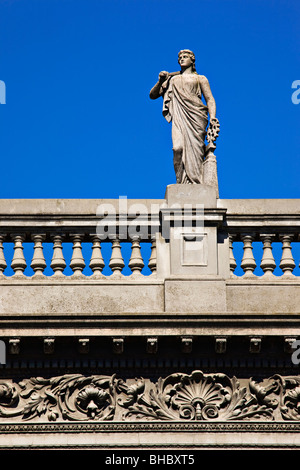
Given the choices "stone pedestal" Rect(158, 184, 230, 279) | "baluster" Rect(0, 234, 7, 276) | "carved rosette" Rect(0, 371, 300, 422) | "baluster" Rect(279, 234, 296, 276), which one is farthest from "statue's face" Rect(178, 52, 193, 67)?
"carved rosette" Rect(0, 371, 300, 422)

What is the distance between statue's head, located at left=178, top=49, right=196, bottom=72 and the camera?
22.9 metres

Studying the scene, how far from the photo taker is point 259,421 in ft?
66.5

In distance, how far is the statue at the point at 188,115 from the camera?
72.3 feet

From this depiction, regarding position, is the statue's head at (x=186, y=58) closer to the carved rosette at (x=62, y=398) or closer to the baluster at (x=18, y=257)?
the baluster at (x=18, y=257)

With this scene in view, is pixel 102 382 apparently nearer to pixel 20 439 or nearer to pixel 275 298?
pixel 20 439

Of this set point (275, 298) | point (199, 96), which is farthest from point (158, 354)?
point (199, 96)

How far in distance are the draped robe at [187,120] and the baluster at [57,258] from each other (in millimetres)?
2138

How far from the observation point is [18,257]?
70.1 ft

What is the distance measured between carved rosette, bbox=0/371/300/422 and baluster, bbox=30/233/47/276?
178cm

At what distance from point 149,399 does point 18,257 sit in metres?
3.03

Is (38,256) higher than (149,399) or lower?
higher

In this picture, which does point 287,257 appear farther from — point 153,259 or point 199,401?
point 199,401

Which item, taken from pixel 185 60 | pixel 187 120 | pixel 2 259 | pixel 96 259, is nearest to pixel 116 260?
pixel 96 259

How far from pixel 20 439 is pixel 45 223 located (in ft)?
11.2
